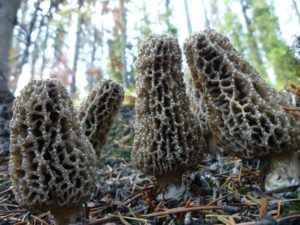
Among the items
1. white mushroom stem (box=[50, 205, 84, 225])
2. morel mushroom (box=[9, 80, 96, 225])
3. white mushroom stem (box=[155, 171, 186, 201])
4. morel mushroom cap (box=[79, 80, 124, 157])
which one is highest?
morel mushroom cap (box=[79, 80, 124, 157])

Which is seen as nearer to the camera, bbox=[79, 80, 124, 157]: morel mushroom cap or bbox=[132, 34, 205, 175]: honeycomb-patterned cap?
bbox=[132, 34, 205, 175]: honeycomb-patterned cap

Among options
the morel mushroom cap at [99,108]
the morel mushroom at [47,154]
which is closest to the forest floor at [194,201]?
the morel mushroom at [47,154]

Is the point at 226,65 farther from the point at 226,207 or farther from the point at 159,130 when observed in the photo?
the point at 226,207

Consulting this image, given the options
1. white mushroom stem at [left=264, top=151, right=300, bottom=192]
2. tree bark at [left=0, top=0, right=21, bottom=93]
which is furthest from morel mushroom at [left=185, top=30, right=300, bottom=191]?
tree bark at [left=0, top=0, right=21, bottom=93]

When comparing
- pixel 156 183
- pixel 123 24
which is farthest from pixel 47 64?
pixel 156 183

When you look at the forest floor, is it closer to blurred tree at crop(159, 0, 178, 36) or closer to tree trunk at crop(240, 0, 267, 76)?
blurred tree at crop(159, 0, 178, 36)

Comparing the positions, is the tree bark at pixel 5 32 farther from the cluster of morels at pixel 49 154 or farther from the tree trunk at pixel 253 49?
the tree trunk at pixel 253 49

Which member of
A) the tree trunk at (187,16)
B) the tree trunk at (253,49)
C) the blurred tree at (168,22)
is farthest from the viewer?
the tree trunk at (253,49)
